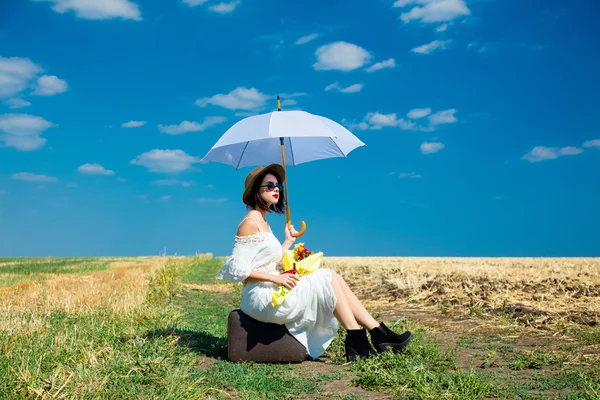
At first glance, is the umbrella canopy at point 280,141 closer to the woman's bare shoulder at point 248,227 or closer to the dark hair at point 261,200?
the dark hair at point 261,200

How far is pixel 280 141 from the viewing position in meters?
7.49

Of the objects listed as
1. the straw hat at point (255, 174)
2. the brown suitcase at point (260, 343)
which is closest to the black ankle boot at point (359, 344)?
the brown suitcase at point (260, 343)

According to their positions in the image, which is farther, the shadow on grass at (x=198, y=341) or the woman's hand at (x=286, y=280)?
the shadow on grass at (x=198, y=341)

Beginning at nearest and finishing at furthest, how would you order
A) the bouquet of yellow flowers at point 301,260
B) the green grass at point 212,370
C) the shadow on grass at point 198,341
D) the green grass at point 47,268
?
the green grass at point 212,370 < the bouquet of yellow flowers at point 301,260 < the shadow on grass at point 198,341 < the green grass at point 47,268

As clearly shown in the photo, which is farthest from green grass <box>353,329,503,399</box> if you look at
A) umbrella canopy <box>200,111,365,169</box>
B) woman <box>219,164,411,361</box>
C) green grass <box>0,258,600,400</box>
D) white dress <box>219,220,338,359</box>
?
umbrella canopy <box>200,111,365,169</box>

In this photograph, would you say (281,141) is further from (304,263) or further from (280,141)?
(304,263)

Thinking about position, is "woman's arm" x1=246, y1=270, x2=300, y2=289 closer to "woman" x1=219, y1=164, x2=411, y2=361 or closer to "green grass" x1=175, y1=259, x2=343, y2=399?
"woman" x1=219, y1=164, x2=411, y2=361

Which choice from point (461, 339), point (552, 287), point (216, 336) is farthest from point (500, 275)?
point (216, 336)

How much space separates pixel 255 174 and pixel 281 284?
1.22 m

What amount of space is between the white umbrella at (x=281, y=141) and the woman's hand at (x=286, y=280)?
592mm

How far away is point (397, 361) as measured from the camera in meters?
5.65

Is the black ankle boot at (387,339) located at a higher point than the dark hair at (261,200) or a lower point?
lower

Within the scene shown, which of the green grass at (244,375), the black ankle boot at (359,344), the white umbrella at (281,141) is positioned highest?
the white umbrella at (281,141)

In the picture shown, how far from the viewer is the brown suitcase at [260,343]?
20.3ft
